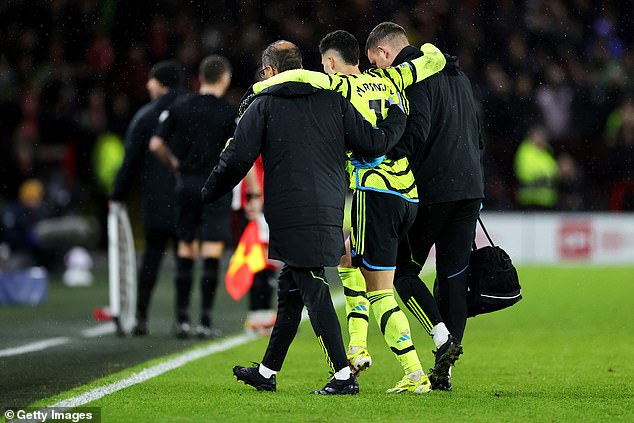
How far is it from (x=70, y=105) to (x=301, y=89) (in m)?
16.5

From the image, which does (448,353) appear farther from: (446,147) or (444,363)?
(446,147)

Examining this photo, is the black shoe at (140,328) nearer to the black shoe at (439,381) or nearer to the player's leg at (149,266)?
the player's leg at (149,266)

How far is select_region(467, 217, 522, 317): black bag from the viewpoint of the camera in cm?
723

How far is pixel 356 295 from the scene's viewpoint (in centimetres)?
723

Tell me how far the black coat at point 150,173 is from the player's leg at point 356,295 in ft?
12.0

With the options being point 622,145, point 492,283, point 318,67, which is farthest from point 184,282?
point 622,145

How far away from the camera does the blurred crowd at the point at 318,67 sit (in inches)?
874

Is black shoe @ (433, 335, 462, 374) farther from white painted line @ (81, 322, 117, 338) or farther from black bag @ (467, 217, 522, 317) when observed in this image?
white painted line @ (81, 322, 117, 338)

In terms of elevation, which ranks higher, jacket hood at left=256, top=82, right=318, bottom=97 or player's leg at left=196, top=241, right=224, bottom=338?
jacket hood at left=256, top=82, right=318, bottom=97

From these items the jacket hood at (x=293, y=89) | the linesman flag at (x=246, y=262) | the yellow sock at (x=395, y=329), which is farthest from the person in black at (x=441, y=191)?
the linesman flag at (x=246, y=262)

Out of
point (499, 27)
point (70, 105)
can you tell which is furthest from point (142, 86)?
point (499, 27)

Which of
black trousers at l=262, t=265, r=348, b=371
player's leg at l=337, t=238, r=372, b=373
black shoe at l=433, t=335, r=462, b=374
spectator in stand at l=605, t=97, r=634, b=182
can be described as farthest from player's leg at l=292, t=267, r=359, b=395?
spectator in stand at l=605, t=97, r=634, b=182

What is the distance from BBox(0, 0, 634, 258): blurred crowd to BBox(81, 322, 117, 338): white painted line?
903cm

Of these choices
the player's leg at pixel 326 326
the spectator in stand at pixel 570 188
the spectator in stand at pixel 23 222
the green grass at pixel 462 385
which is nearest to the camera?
the green grass at pixel 462 385
